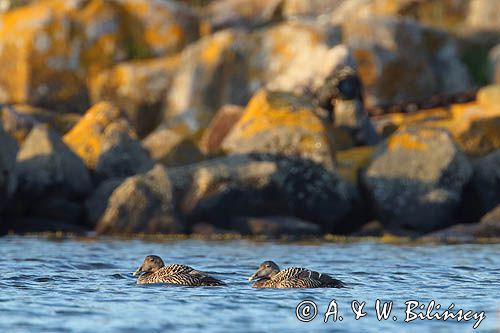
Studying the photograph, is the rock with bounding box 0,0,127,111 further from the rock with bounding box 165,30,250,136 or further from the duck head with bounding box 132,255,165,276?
the duck head with bounding box 132,255,165,276

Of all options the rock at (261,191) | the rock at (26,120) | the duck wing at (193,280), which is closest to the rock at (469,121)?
the rock at (261,191)

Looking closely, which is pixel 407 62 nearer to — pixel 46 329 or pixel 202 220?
pixel 202 220

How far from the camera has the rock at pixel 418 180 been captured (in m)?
28.7

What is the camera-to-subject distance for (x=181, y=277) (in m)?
16.9

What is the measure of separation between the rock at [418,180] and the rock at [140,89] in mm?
15202

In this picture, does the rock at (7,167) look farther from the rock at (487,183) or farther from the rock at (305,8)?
the rock at (305,8)

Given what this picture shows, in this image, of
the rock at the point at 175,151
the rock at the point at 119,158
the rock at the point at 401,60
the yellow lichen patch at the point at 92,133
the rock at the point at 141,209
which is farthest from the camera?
the rock at the point at 401,60

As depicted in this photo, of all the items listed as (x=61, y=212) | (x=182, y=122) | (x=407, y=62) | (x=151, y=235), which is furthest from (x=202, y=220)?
(x=407, y=62)

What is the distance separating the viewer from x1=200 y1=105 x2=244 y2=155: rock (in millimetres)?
35031

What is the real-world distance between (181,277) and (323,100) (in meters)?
18.3

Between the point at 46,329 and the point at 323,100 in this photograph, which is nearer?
the point at 46,329

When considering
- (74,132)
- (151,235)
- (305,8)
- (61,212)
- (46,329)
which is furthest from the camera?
(305,8)

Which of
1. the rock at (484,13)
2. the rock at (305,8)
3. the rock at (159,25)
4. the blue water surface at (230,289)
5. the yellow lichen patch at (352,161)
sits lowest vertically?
the blue water surface at (230,289)

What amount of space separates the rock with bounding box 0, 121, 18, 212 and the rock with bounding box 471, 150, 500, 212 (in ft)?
35.2
